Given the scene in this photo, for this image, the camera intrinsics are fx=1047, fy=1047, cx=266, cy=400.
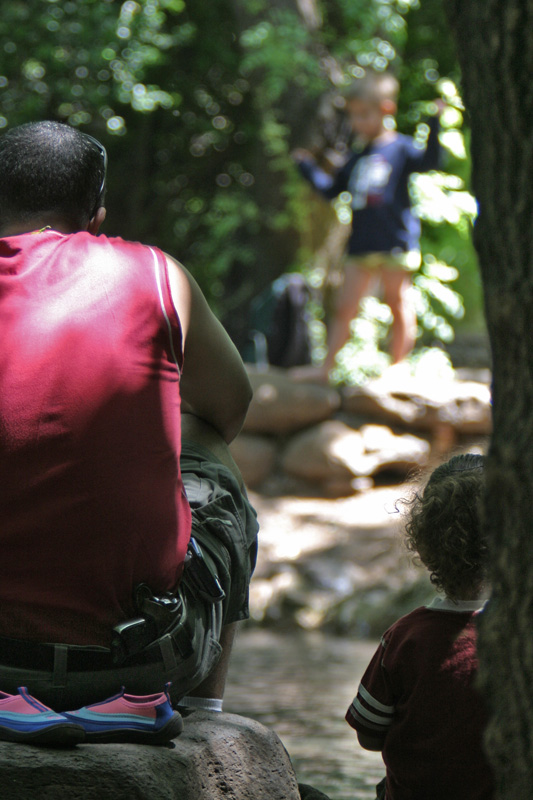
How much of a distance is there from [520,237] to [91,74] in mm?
8309

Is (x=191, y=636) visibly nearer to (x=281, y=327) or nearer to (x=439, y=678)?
(x=439, y=678)

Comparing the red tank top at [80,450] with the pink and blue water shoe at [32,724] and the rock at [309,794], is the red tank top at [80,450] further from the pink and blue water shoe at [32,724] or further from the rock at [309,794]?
the rock at [309,794]

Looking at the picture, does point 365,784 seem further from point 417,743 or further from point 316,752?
point 417,743

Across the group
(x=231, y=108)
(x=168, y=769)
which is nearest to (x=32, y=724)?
(x=168, y=769)

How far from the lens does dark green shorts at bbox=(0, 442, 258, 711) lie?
1705 mm

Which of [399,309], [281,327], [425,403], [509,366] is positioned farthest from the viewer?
[281,327]

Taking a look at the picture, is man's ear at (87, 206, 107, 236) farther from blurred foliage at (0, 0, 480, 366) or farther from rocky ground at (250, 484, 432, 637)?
blurred foliage at (0, 0, 480, 366)

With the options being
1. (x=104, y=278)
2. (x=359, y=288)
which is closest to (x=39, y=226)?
(x=104, y=278)

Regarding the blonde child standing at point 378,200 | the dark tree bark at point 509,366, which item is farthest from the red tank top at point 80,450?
the blonde child standing at point 378,200

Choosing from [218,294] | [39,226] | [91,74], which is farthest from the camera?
[218,294]

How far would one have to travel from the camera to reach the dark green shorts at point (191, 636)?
171cm

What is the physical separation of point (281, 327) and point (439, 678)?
6.17m

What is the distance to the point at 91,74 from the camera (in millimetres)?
8977

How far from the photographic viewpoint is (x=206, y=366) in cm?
201
